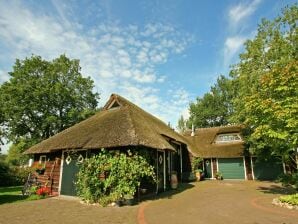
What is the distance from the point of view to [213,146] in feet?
98.0

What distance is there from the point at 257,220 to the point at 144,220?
13.7 feet

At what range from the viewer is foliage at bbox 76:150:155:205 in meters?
11.8

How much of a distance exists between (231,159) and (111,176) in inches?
774

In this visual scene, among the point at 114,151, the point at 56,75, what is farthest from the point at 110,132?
the point at 56,75

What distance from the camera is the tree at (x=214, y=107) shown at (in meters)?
51.2

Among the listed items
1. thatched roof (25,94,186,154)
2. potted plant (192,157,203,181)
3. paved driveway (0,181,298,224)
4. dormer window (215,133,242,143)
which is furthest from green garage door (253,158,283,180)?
thatched roof (25,94,186,154)

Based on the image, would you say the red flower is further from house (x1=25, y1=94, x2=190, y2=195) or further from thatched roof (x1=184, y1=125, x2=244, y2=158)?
thatched roof (x1=184, y1=125, x2=244, y2=158)

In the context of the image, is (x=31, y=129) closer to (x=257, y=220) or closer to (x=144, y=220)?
(x=144, y=220)

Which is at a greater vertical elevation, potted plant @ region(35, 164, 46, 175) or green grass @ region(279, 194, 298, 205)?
potted plant @ region(35, 164, 46, 175)

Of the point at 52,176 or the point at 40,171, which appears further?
the point at 40,171

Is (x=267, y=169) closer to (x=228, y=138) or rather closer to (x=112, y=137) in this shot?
(x=228, y=138)

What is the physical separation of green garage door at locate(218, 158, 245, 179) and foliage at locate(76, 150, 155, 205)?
17.8 metres

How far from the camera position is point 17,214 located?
33.4 ft

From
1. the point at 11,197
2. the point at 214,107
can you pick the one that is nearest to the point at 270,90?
the point at 11,197
